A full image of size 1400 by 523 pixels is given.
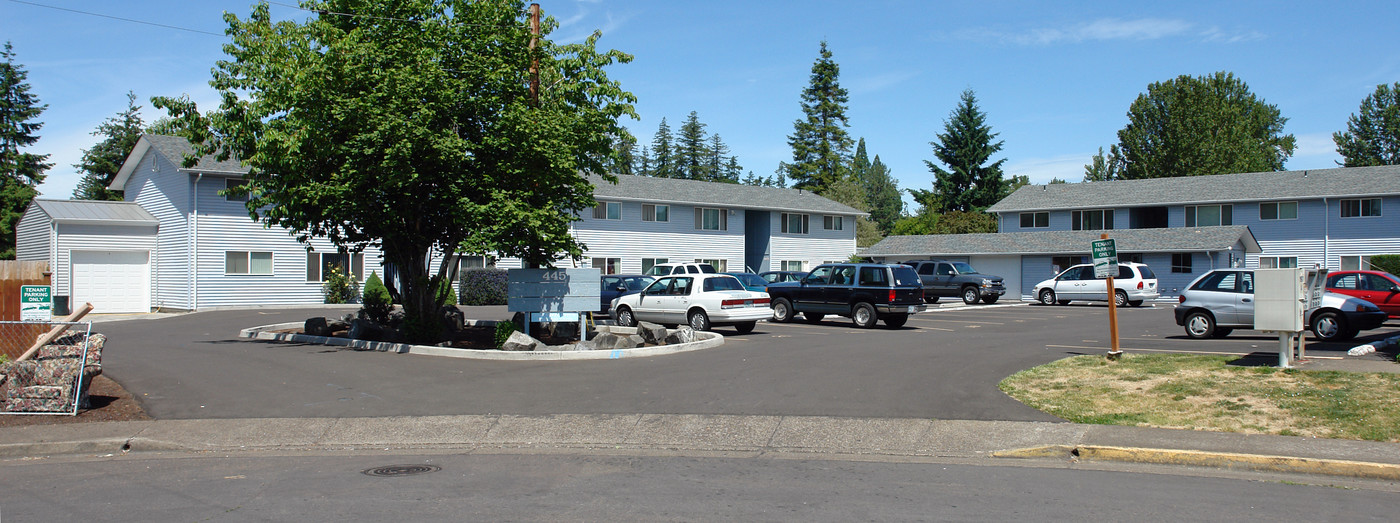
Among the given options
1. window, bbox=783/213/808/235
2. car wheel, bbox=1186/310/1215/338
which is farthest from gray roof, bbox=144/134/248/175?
car wheel, bbox=1186/310/1215/338

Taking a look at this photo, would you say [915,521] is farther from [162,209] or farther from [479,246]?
[162,209]

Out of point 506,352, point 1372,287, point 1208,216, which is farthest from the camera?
point 1208,216

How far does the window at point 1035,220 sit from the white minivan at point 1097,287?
50.8ft

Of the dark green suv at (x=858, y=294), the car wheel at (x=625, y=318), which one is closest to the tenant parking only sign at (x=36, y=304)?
the car wheel at (x=625, y=318)

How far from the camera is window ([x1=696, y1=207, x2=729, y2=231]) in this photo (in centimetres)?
4753

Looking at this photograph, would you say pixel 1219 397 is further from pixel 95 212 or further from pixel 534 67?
pixel 95 212

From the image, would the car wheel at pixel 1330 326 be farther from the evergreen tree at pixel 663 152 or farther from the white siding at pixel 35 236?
the evergreen tree at pixel 663 152

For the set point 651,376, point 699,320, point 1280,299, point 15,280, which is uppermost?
point 15,280

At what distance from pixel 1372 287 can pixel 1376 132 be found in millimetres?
70625

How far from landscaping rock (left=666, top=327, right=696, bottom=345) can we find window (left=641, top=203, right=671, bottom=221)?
2626cm

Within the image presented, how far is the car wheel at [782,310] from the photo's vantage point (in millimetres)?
26172

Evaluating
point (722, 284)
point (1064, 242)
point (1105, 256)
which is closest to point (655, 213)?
point (1064, 242)

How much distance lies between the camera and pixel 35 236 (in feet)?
111

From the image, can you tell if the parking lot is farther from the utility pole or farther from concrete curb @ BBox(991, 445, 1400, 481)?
the utility pole
